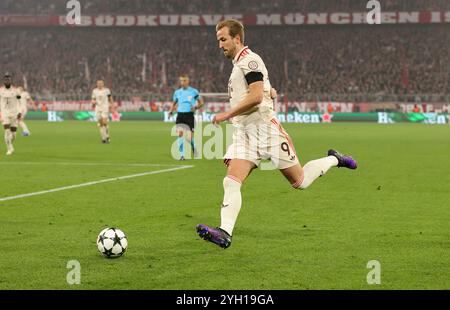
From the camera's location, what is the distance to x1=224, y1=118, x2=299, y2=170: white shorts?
29.2ft

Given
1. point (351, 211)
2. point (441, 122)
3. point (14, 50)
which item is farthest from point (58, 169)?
point (14, 50)

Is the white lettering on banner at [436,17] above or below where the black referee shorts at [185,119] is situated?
above

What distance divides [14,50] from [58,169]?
158 feet

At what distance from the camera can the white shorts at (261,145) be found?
8.89m


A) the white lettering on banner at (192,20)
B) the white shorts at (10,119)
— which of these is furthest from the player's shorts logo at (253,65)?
the white lettering on banner at (192,20)

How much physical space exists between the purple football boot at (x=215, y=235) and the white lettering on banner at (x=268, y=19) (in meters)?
52.5

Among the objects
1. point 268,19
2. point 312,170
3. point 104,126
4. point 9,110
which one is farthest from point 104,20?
Result: point 312,170

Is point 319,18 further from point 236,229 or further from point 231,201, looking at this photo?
point 231,201

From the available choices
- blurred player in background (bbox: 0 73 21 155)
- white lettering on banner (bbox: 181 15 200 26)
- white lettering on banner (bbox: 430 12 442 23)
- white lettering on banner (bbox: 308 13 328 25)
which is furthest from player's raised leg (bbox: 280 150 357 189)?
white lettering on banner (bbox: 181 15 200 26)

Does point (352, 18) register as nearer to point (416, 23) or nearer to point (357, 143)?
point (416, 23)

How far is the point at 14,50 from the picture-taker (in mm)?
64562

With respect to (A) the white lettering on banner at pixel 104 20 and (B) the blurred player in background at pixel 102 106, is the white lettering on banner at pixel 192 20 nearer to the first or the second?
(A) the white lettering on banner at pixel 104 20

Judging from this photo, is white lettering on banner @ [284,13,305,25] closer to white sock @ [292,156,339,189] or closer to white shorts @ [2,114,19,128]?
white shorts @ [2,114,19,128]

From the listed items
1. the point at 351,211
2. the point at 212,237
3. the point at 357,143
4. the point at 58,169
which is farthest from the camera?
the point at 357,143
